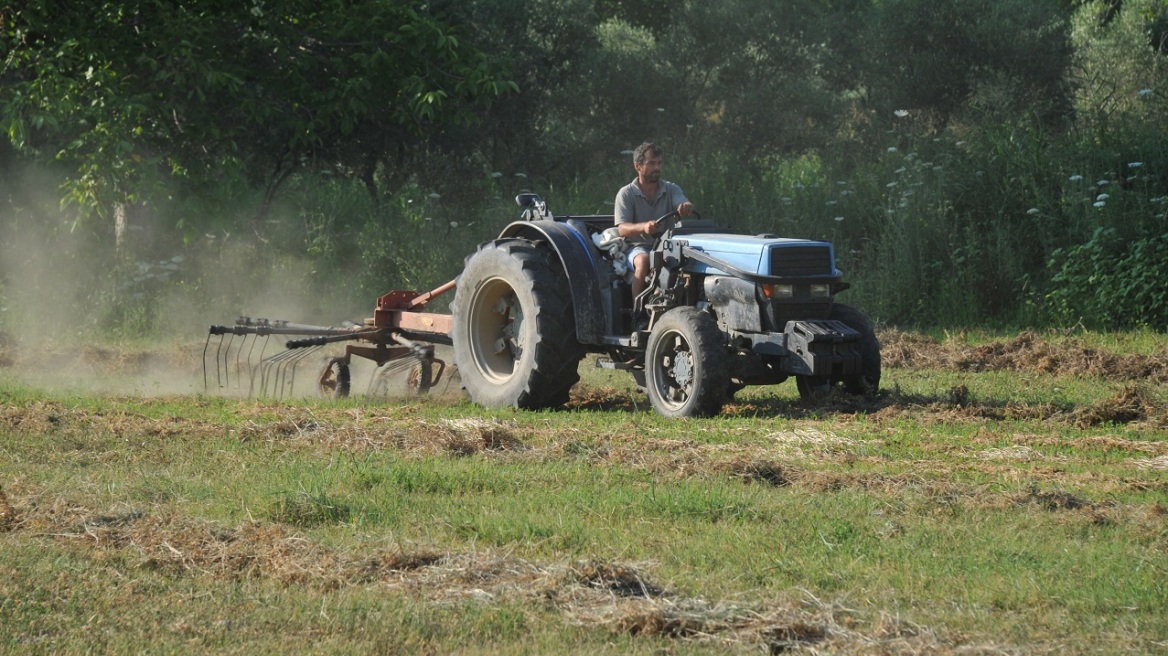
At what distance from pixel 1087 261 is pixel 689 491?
33.0 feet

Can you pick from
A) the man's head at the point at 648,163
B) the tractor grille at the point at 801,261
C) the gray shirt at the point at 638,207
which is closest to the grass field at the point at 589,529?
the tractor grille at the point at 801,261

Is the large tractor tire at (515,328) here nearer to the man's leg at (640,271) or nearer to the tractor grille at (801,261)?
the man's leg at (640,271)

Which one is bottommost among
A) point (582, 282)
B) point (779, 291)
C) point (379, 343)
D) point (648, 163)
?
point (379, 343)

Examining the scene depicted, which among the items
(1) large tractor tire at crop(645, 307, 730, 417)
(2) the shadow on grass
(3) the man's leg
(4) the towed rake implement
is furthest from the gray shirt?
(4) the towed rake implement

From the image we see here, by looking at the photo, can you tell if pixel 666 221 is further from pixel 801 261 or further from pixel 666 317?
pixel 801 261

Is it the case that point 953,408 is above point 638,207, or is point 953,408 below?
below

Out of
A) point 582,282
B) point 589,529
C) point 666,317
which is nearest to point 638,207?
point 582,282

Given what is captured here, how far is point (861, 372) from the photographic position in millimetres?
9938

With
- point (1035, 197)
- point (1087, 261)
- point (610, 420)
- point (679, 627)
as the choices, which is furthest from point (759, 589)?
point (1035, 197)

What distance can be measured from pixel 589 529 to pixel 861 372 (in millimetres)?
4132

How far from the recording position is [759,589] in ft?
17.6

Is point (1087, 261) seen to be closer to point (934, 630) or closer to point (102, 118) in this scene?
point (102, 118)

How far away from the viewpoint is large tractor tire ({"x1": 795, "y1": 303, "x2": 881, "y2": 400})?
32.9 feet

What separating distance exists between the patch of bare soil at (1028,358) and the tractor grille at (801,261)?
10.5 ft
